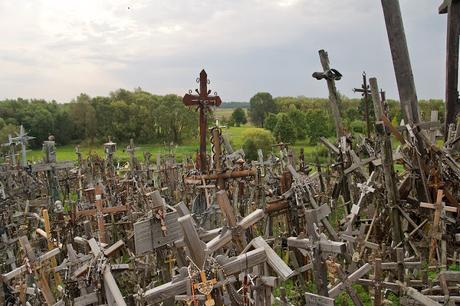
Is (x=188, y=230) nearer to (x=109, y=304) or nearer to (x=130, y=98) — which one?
(x=109, y=304)

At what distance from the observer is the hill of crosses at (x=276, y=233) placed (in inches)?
186

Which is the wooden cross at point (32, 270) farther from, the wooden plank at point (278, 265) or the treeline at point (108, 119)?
the treeline at point (108, 119)

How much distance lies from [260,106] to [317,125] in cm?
1922

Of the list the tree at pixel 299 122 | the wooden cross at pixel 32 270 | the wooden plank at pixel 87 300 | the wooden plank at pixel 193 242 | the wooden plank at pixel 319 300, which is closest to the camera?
the wooden plank at pixel 193 242

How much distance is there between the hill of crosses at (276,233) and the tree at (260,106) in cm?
5067

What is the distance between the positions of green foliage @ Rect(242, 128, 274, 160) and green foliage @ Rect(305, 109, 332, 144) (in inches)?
453

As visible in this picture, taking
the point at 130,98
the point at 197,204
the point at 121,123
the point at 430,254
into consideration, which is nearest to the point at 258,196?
the point at 197,204

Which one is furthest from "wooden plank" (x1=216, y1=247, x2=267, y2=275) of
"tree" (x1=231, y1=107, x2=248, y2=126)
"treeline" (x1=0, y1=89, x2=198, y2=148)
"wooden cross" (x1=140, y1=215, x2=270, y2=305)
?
Result: "tree" (x1=231, y1=107, x2=248, y2=126)

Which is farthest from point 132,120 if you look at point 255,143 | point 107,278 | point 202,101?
point 107,278

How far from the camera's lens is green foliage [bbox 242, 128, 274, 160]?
31.9 m

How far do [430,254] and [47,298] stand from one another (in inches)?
253

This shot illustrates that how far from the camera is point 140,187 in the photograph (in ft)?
41.5

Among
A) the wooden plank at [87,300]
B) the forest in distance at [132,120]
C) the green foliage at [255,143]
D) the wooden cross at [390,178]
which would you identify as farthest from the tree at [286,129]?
the wooden plank at [87,300]

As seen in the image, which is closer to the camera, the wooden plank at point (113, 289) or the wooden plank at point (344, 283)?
the wooden plank at point (113, 289)
